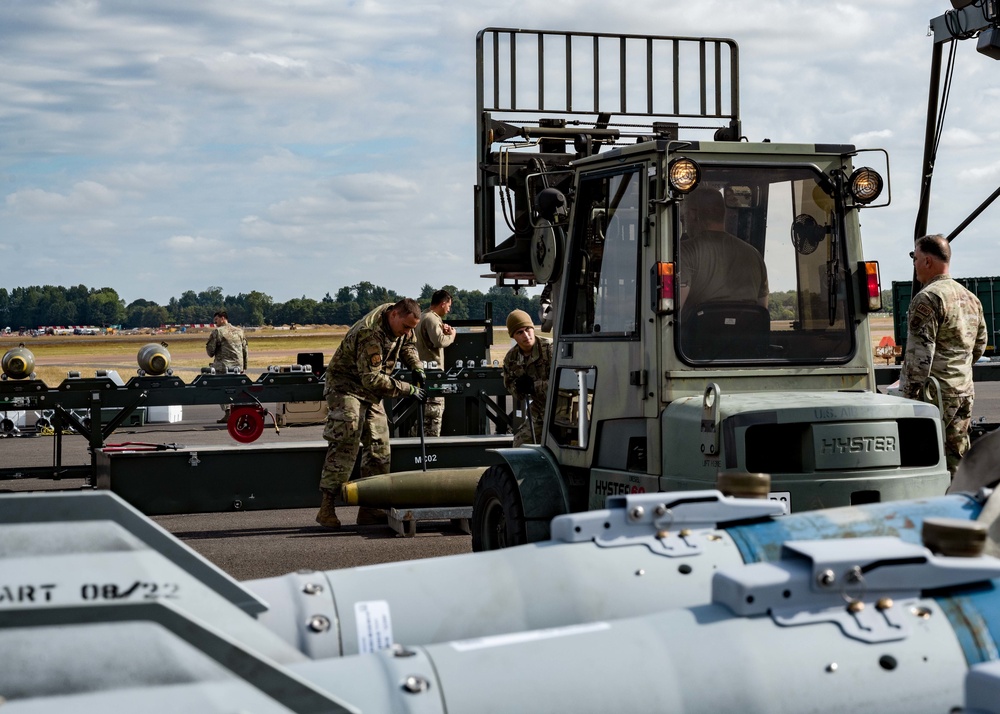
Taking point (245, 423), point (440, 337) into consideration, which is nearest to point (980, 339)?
point (440, 337)

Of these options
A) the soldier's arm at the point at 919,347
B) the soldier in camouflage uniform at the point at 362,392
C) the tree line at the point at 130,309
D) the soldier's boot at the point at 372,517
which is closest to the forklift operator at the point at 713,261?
the soldier's arm at the point at 919,347

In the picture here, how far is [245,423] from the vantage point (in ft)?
36.1

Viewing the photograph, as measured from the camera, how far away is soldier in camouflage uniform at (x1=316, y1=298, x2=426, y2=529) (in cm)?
898

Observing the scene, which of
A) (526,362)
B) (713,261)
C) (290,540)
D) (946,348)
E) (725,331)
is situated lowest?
(290,540)

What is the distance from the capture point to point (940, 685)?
246 cm

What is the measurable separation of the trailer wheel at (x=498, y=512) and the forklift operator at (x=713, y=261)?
1.35m

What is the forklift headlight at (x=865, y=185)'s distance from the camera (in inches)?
208

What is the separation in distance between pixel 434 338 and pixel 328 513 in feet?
12.0

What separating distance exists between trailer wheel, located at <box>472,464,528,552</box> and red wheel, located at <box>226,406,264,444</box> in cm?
526

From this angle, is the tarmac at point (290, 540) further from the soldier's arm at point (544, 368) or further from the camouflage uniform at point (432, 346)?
the camouflage uniform at point (432, 346)

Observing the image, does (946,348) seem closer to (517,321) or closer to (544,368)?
(544,368)

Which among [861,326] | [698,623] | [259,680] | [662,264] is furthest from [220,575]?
[861,326]

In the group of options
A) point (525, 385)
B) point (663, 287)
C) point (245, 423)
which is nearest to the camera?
point (663, 287)

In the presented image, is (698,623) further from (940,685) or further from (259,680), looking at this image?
(259,680)
